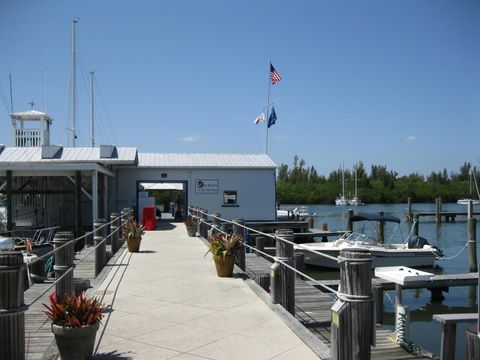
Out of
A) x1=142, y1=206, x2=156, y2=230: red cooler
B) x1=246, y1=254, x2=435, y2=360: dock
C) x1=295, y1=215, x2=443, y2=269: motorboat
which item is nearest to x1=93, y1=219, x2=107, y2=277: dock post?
x1=246, y1=254, x2=435, y2=360: dock

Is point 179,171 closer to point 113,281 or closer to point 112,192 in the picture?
point 112,192

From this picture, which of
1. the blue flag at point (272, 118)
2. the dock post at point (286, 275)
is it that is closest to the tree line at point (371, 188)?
the blue flag at point (272, 118)

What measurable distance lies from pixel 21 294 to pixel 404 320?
20.5 ft

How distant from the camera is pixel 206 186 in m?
31.5

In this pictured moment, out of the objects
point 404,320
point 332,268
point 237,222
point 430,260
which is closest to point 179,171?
point 332,268

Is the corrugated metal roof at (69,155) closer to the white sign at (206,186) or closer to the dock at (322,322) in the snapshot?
the white sign at (206,186)

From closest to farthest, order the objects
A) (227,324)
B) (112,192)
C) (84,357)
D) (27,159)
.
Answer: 1. (84,357)
2. (227,324)
3. (27,159)
4. (112,192)

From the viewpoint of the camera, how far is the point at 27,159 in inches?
1075

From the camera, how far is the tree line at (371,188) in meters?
125

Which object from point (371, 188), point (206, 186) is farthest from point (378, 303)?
point (371, 188)

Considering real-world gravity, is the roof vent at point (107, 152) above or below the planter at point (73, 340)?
above

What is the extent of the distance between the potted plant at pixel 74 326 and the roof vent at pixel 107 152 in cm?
2211

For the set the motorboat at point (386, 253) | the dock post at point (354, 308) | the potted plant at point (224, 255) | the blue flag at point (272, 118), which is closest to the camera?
the dock post at point (354, 308)

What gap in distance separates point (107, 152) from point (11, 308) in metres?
23.0
